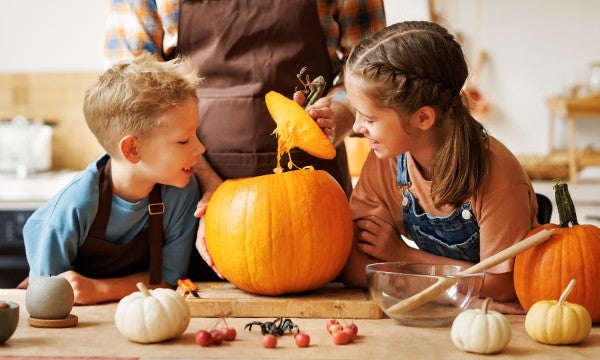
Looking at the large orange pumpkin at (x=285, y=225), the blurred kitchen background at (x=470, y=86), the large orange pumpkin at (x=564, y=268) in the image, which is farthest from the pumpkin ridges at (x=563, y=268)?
the blurred kitchen background at (x=470, y=86)

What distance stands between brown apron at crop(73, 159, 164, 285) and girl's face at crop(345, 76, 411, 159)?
0.46m

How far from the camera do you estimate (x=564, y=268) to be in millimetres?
1503

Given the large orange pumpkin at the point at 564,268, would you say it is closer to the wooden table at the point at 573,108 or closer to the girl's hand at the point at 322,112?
the girl's hand at the point at 322,112

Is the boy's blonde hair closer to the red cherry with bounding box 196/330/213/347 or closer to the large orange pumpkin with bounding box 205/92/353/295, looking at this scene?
the large orange pumpkin with bounding box 205/92/353/295

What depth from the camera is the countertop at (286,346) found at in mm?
1297

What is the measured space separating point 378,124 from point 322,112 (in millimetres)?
127

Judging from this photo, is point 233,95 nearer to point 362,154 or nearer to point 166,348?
point 166,348

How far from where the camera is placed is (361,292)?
5.50 feet

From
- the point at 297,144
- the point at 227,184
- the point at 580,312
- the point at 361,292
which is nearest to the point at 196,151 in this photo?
the point at 227,184

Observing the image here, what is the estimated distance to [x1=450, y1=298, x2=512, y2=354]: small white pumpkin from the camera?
4.25 ft

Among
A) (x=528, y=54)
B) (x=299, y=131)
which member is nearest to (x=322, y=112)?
A: (x=299, y=131)

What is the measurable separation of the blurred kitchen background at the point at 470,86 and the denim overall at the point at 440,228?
1.90m

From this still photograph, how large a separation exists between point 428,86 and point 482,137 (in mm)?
141

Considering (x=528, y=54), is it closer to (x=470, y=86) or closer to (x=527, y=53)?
(x=527, y=53)
